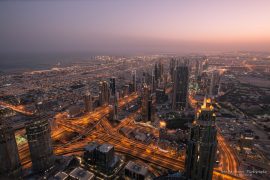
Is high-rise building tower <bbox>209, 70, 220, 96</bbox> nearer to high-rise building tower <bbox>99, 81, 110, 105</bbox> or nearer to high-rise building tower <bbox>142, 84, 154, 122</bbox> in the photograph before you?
high-rise building tower <bbox>142, 84, 154, 122</bbox>

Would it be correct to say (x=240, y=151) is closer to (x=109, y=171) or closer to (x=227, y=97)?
(x=109, y=171)

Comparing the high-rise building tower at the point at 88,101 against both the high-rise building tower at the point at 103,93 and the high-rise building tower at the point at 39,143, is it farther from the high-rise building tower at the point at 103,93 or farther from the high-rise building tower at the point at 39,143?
the high-rise building tower at the point at 39,143

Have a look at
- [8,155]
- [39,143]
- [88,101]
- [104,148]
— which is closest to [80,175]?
[104,148]

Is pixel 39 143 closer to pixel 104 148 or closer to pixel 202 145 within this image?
pixel 104 148

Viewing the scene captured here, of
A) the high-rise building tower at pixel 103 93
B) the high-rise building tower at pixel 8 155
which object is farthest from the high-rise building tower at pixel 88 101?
the high-rise building tower at pixel 8 155

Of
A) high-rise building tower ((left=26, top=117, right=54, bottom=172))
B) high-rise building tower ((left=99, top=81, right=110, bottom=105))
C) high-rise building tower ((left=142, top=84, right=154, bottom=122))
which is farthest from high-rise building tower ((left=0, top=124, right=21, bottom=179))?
high-rise building tower ((left=99, top=81, right=110, bottom=105))
